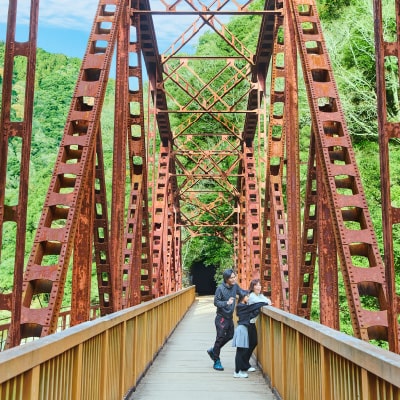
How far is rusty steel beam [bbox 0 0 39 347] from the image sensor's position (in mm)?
5590

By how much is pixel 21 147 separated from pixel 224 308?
426 cm

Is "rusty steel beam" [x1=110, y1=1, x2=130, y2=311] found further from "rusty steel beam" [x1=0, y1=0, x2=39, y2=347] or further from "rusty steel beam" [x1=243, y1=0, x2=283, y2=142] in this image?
"rusty steel beam" [x1=243, y1=0, x2=283, y2=142]

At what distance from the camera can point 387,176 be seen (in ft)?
17.8

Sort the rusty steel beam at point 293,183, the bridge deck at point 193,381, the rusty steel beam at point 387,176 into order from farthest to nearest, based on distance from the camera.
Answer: the rusty steel beam at point 293,183 → the bridge deck at point 193,381 → the rusty steel beam at point 387,176

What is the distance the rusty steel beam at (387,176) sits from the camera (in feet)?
17.4

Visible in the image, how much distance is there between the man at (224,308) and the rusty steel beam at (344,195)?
159 cm

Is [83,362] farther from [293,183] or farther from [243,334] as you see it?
[293,183]

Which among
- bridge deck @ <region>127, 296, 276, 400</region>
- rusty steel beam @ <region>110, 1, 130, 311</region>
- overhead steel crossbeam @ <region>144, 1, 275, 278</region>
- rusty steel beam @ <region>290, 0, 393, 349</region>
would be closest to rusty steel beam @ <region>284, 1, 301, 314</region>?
rusty steel beam @ <region>290, 0, 393, 349</region>

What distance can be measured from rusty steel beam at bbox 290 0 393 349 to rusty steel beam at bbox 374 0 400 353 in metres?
0.17

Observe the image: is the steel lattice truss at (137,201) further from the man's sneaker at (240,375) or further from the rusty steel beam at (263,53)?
the man's sneaker at (240,375)

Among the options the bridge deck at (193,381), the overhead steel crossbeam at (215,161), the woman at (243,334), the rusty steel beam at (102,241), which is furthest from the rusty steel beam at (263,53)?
the bridge deck at (193,381)

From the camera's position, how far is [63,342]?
3.50 m

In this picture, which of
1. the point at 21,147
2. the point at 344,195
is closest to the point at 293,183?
the point at 344,195

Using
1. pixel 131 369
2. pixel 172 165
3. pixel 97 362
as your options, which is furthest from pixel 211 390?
pixel 172 165
